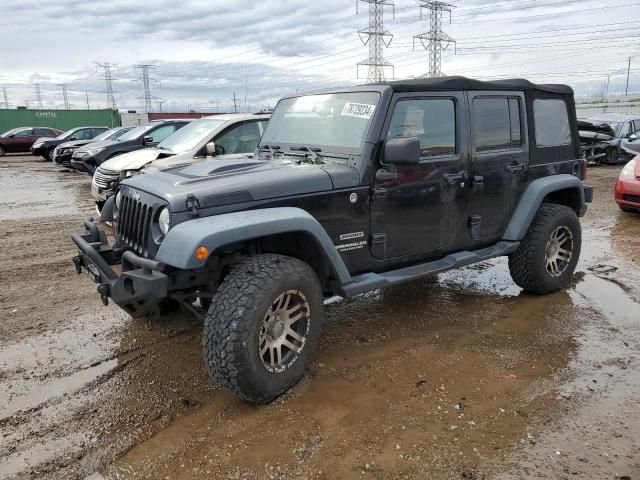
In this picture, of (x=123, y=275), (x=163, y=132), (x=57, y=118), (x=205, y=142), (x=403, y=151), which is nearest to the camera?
(x=123, y=275)

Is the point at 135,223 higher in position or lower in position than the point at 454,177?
lower

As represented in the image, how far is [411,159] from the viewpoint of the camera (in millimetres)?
3566

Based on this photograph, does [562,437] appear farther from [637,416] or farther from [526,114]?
[526,114]

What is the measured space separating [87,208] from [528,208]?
8490 mm

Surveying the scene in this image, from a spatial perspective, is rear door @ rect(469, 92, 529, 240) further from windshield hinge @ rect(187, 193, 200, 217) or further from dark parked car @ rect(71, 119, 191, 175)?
dark parked car @ rect(71, 119, 191, 175)

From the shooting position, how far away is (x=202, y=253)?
2.83m

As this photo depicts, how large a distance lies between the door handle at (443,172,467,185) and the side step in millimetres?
636

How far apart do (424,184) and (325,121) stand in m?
0.91

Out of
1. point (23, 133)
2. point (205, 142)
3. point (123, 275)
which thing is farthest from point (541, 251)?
point (23, 133)

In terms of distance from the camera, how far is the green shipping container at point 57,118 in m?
37.1

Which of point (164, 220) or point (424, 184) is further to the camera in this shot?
point (424, 184)

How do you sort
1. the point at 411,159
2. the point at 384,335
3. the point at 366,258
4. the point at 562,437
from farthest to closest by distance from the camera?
the point at 384,335 → the point at 366,258 → the point at 411,159 → the point at 562,437

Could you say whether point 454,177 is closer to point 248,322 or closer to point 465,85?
point 465,85

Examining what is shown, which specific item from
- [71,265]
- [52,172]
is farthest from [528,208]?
[52,172]
